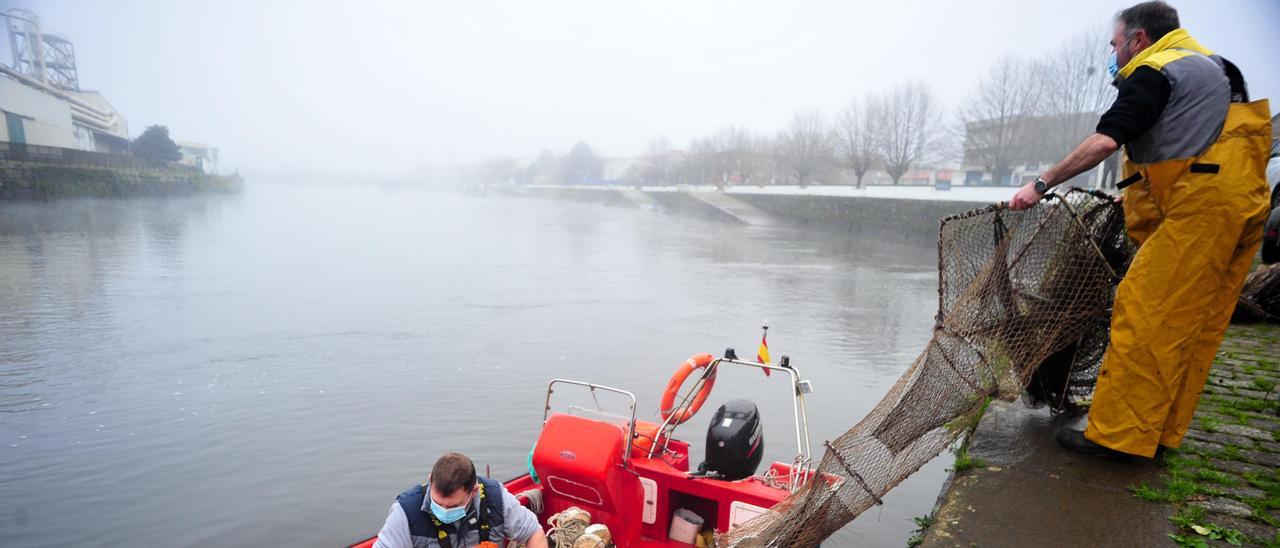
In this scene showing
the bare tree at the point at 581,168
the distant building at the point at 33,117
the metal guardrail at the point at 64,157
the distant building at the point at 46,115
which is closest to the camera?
the distant building at the point at 33,117

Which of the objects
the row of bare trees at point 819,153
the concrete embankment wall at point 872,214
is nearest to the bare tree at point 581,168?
the row of bare trees at point 819,153

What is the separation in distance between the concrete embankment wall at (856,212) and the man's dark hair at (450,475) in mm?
31263

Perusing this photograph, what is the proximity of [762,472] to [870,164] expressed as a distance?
60.6m

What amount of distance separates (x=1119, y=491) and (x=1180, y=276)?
1153 mm

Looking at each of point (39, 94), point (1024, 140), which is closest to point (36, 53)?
point (39, 94)

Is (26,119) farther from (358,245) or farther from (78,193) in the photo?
(358,245)

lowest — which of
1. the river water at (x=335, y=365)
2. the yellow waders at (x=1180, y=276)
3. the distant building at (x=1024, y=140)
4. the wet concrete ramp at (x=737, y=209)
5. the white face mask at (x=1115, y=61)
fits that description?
the river water at (x=335, y=365)

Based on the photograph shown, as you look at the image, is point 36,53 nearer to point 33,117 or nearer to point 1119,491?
point 33,117

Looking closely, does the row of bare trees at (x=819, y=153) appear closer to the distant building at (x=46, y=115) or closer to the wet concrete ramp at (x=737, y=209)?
the wet concrete ramp at (x=737, y=209)

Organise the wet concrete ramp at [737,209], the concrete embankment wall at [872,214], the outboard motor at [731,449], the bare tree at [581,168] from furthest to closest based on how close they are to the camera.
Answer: the bare tree at [581,168], the wet concrete ramp at [737,209], the concrete embankment wall at [872,214], the outboard motor at [731,449]

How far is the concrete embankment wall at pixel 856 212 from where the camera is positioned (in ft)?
124

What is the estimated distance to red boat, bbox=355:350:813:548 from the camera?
4.57 metres

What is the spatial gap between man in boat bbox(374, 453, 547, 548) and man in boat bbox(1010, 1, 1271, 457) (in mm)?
3233

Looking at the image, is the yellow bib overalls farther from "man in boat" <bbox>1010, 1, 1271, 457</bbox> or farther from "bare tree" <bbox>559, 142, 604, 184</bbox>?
"bare tree" <bbox>559, 142, 604, 184</bbox>
